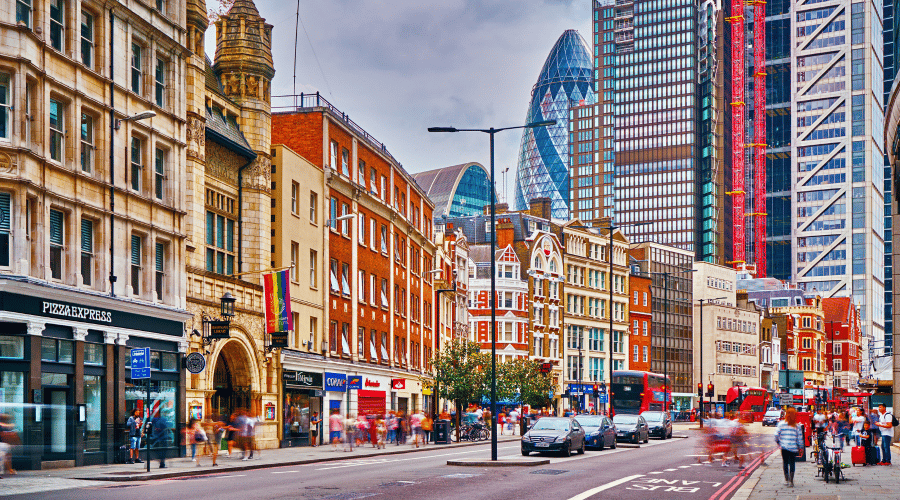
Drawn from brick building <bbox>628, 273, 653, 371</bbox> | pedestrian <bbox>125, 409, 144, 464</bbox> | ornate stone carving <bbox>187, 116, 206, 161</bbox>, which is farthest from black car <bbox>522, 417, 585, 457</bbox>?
brick building <bbox>628, 273, 653, 371</bbox>

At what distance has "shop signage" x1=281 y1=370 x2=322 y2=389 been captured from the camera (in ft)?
144

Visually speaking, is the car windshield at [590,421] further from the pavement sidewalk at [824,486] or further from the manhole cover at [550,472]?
the manhole cover at [550,472]

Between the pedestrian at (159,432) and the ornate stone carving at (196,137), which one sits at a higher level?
the ornate stone carving at (196,137)

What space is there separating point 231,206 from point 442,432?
1587cm

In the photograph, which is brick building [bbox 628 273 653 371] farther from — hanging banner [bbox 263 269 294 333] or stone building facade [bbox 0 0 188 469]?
stone building facade [bbox 0 0 188 469]

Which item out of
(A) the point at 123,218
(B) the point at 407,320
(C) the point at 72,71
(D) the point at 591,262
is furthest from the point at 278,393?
(D) the point at 591,262

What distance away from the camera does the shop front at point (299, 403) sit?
44250mm

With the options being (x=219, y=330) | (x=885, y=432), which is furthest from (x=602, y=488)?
(x=219, y=330)

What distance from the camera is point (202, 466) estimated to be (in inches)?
1182

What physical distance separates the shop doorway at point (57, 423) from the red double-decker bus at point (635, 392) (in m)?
52.6

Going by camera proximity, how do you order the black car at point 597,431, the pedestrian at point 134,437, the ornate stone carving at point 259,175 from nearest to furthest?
the pedestrian at point 134,437 < the black car at point 597,431 < the ornate stone carving at point 259,175

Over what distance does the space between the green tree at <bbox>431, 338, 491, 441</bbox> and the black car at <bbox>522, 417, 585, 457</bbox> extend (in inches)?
744

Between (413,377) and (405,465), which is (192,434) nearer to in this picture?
(405,465)

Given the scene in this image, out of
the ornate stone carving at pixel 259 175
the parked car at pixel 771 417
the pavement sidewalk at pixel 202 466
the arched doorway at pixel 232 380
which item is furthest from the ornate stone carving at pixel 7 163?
the parked car at pixel 771 417
